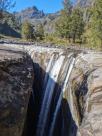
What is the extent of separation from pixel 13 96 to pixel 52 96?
24.8 ft

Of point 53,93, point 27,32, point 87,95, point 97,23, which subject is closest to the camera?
point 87,95

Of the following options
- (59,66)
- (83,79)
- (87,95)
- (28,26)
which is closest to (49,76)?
(59,66)

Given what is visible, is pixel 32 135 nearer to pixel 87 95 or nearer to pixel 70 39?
pixel 87 95

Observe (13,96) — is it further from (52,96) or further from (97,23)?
(97,23)

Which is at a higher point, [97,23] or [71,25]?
[97,23]

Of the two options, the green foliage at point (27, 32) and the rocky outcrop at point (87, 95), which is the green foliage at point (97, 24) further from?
the green foliage at point (27, 32)

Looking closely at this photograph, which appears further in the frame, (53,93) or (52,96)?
(53,93)

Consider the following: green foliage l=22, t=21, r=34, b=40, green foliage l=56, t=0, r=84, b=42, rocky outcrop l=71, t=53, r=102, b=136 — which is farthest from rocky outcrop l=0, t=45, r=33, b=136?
green foliage l=22, t=21, r=34, b=40

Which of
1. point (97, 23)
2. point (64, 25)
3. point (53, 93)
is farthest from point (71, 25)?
point (53, 93)

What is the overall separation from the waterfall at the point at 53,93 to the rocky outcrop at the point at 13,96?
130 inches

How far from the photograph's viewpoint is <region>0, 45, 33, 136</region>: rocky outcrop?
45.1 feet

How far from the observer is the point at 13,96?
15.0 metres

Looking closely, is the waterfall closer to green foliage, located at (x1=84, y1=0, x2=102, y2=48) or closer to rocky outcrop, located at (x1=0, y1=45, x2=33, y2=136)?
rocky outcrop, located at (x1=0, y1=45, x2=33, y2=136)

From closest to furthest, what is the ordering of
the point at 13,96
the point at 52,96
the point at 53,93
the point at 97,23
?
the point at 13,96, the point at 52,96, the point at 53,93, the point at 97,23
